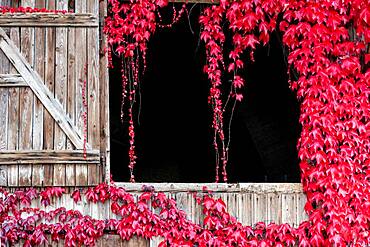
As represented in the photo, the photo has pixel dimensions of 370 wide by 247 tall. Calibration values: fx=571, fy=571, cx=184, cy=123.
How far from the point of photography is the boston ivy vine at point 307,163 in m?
6.33

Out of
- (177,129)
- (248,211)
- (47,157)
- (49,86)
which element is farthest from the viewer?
(177,129)

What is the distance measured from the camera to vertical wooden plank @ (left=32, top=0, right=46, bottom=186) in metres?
6.34

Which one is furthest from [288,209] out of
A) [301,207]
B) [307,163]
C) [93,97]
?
[93,97]

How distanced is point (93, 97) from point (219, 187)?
5.81 ft

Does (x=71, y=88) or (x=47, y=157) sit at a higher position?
(x=71, y=88)

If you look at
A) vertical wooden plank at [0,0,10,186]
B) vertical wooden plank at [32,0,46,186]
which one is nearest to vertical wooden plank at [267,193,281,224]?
vertical wooden plank at [32,0,46,186]

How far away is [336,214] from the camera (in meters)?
6.36

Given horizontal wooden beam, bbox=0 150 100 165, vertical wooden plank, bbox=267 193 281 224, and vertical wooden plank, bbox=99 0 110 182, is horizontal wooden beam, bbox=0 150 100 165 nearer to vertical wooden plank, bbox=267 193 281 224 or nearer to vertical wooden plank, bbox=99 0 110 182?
vertical wooden plank, bbox=99 0 110 182

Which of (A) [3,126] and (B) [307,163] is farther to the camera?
(B) [307,163]

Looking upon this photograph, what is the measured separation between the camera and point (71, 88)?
6.45 metres

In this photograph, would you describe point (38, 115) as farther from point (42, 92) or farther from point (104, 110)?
point (104, 110)

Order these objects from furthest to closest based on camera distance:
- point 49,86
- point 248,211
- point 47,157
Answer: point 248,211
point 49,86
point 47,157

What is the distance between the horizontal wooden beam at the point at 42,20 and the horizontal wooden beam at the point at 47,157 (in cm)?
145

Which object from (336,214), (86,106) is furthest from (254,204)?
(86,106)
